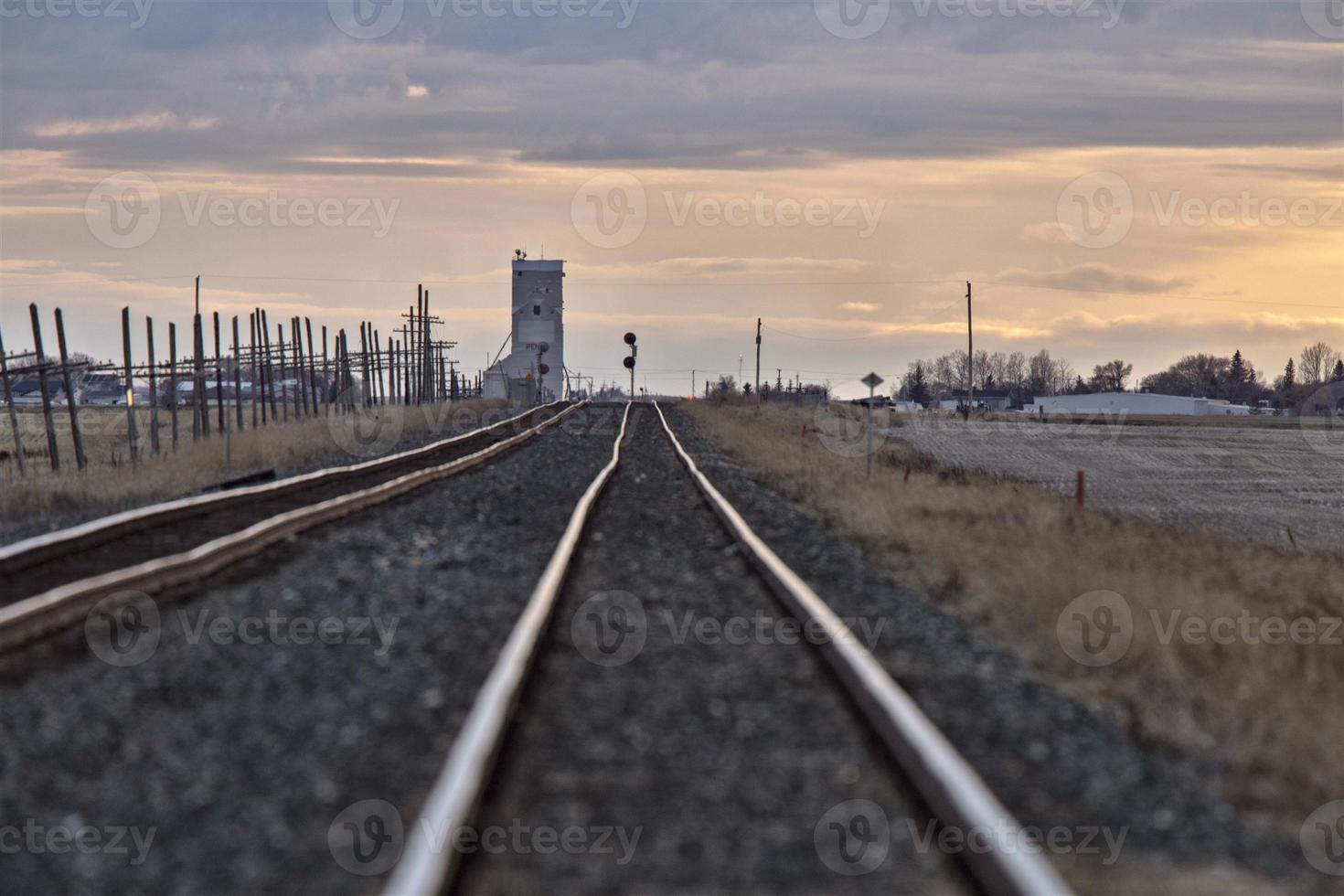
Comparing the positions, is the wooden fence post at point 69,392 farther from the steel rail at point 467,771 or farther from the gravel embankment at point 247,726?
the steel rail at point 467,771

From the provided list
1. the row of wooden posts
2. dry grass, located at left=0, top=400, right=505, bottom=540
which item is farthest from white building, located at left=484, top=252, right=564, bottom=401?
dry grass, located at left=0, top=400, right=505, bottom=540

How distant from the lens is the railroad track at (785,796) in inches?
181

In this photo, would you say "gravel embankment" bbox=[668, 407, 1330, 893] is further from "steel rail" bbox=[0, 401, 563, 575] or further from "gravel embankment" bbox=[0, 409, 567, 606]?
"steel rail" bbox=[0, 401, 563, 575]

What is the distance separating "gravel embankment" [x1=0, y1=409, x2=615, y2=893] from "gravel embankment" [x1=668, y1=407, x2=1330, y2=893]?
96.8 inches

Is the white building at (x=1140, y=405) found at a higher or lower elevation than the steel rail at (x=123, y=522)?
lower

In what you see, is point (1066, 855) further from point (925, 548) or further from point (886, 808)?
point (925, 548)

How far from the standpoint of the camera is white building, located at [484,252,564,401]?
10181 cm

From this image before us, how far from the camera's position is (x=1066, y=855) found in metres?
5.17

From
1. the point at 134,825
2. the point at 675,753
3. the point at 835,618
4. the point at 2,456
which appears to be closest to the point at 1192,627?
the point at 835,618

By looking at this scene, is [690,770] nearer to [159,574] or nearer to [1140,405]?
[159,574]

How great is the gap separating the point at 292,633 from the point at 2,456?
35747 mm

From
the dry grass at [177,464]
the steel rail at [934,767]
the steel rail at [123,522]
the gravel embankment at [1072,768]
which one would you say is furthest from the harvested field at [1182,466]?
the steel rail at [934,767]

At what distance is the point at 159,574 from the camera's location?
412 inches

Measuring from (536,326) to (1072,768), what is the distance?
326 feet
